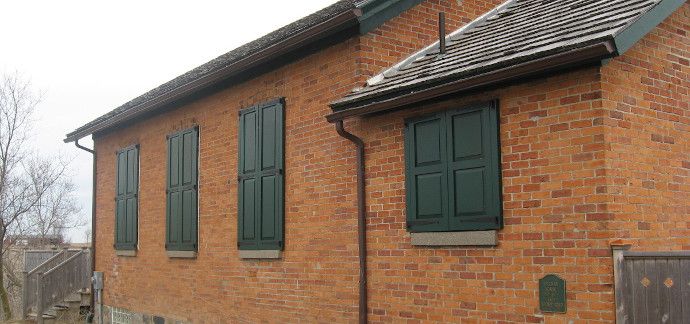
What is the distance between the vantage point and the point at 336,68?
31.6ft

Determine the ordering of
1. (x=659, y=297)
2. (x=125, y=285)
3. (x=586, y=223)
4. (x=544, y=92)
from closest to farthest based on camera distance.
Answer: (x=659, y=297)
(x=586, y=223)
(x=544, y=92)
(x=125, y=285)

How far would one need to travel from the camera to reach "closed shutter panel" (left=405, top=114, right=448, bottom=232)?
7832 millimetres

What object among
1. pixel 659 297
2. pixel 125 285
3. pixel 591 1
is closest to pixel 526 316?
pixel 659 297

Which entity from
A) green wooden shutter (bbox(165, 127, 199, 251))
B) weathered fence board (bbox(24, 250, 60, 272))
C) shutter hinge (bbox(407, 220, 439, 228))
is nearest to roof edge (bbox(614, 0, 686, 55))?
shutter hinge (bbox(407, 220, 439, 228))

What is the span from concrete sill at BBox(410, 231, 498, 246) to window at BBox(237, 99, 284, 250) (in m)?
2.83

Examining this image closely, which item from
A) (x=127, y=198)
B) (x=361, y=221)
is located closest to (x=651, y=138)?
(x=361, y=221)

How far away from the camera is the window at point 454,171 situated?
7379mm

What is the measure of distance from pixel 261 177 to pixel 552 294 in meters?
5.22

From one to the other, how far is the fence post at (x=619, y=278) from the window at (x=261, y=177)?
5.04 m

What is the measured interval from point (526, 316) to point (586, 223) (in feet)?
3.36

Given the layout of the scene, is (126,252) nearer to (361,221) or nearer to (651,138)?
(361,221)

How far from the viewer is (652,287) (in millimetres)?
6059

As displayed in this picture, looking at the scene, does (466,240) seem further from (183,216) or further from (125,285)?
(125,285)

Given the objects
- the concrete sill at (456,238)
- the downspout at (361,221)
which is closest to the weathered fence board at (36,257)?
the downspout at (361,221)
